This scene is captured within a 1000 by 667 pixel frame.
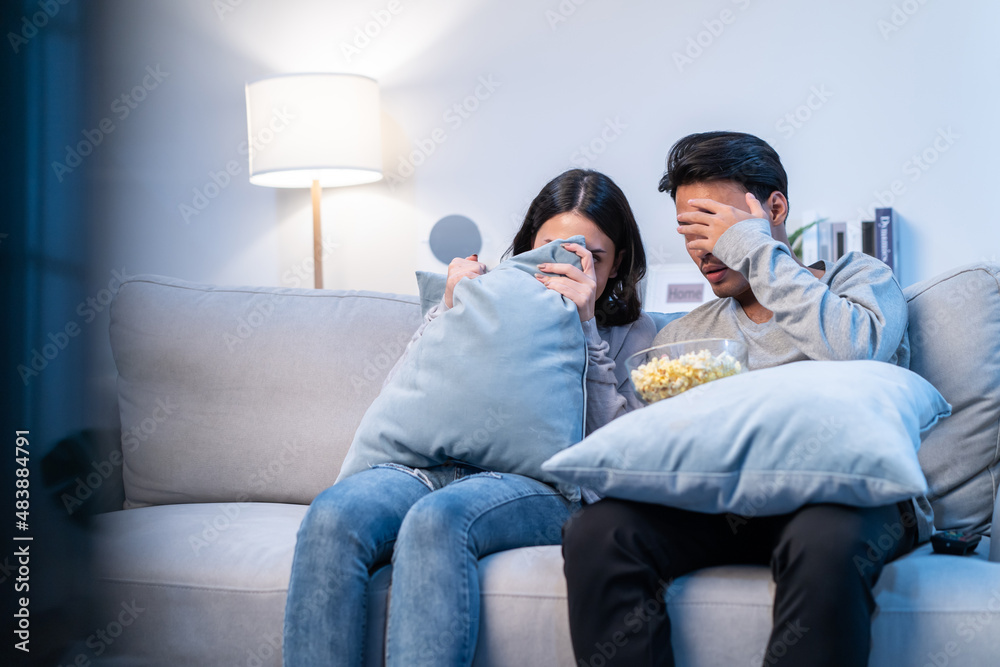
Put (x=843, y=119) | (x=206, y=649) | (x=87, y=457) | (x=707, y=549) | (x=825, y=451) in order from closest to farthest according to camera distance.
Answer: (x=87, y=457) < (x=825, y=451) < (x=707, y=549) < (x=206, y=649) < (x=843, y=119)

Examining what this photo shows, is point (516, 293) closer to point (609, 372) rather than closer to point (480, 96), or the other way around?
point (609, 372)

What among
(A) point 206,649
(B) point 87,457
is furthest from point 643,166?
(B) point 87,457

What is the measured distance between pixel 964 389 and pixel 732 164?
1.62ft

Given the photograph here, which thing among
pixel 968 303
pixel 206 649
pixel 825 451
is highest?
pixel 968 303

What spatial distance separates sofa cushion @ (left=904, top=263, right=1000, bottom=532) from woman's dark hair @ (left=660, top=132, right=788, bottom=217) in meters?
0.32

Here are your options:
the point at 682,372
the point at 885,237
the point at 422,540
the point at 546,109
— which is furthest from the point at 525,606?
the point at 546,109

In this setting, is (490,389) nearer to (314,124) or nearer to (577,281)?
(577,281)

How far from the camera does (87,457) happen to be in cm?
26

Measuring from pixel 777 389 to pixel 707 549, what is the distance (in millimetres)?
226

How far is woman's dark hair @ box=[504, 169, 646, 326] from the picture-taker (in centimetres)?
149

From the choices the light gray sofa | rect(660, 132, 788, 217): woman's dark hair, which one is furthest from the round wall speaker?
rect(660, 132, 788, 217): woman's dark hair

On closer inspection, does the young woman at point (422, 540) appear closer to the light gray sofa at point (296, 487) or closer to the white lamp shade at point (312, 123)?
the light gray sofa at point (296, 487)

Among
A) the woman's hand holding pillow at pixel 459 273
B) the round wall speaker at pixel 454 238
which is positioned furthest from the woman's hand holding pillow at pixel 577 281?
the round wall speaker at pixel 454 238

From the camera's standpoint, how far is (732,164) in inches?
53.3
